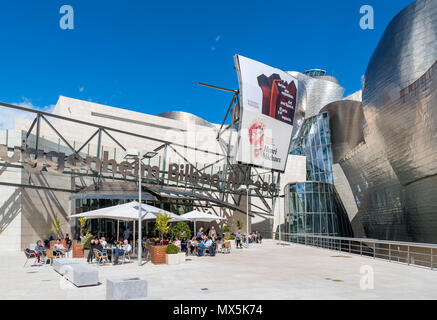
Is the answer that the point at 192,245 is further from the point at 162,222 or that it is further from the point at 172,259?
the point at 172,259

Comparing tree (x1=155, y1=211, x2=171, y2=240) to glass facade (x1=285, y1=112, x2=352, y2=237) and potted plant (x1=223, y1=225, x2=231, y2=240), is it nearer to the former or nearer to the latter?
potted plant (x1=223, y1=225, x2=231, y2=240)

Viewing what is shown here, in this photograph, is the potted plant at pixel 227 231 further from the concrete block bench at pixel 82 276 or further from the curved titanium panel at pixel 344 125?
the curved titanium panel at pixel 344 125

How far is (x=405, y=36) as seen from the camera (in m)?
32.9

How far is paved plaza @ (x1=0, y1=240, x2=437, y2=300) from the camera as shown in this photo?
32.8 feet

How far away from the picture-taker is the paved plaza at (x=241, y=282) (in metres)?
9.98

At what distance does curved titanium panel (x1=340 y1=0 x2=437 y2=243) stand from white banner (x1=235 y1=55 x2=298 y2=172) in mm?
8566

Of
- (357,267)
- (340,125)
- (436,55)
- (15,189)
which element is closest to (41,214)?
(15,189)

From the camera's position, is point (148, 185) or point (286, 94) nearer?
point (148, 185)


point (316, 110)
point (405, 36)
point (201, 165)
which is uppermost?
point (316, 110)

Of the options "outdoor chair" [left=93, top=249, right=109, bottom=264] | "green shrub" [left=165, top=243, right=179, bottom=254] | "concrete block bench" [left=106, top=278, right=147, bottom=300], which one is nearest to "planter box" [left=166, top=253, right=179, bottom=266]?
"green shrub" [left=165, top=243, right=179, bottom=254]

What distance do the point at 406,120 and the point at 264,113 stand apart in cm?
1381

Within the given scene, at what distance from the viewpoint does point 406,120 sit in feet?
103
